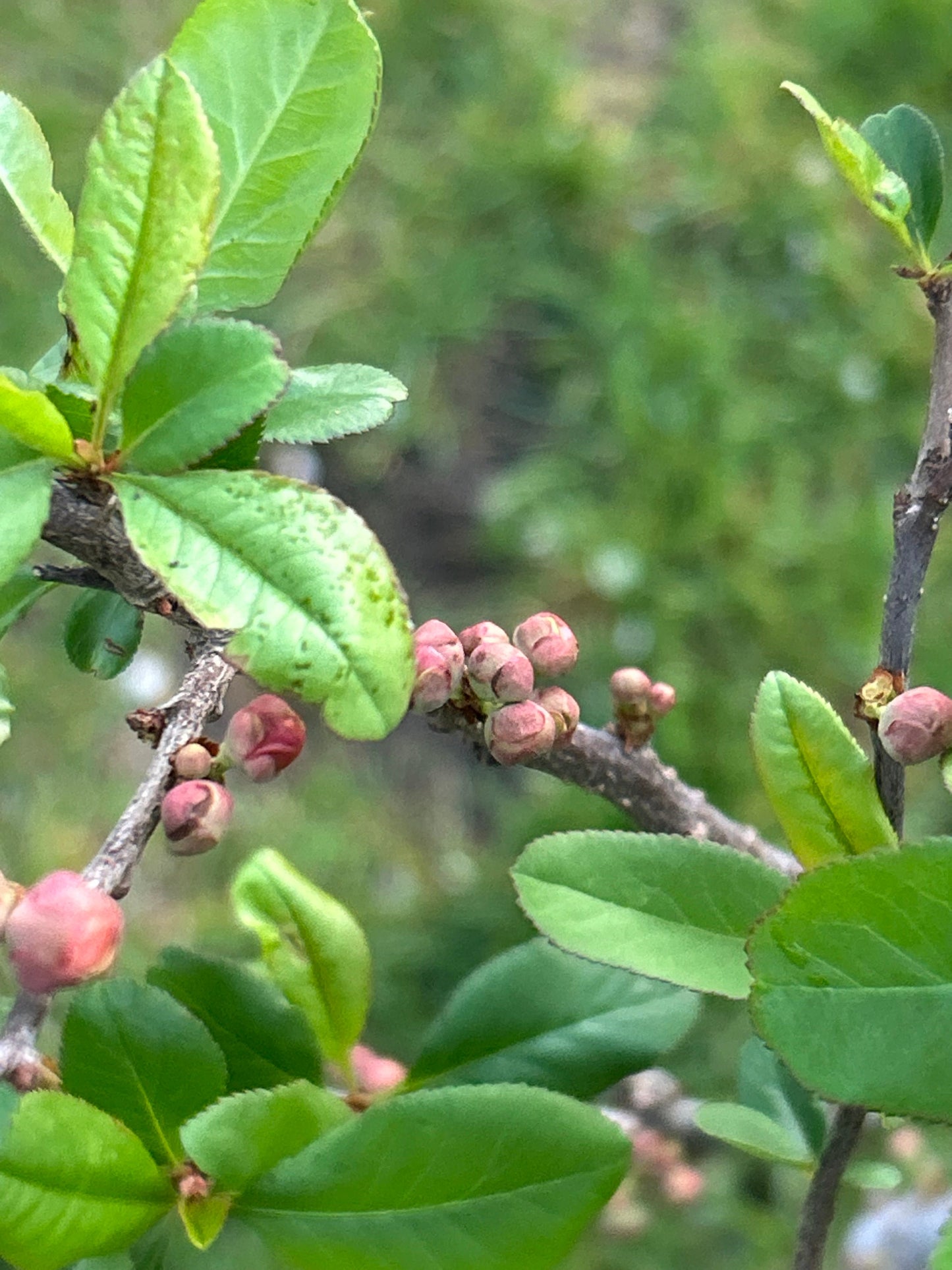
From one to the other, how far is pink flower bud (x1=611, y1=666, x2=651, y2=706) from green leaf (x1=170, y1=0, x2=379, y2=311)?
206 mm

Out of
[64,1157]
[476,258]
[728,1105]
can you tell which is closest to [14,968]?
[64,1157]

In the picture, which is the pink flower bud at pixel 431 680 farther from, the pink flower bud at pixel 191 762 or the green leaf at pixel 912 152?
the green leaf at pixel 912 152

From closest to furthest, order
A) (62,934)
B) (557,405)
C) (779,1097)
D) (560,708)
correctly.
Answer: (62,934) < (560,708) < (779,1097) < (557,405)

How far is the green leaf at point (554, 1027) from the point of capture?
48 cm

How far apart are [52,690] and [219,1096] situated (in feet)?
4.45

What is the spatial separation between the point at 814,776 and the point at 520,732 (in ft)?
0.32

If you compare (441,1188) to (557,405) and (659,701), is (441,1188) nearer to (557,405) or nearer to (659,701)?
(659,701)

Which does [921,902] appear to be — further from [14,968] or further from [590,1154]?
[14,968]

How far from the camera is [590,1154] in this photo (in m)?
0.37

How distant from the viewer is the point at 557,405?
180 cm

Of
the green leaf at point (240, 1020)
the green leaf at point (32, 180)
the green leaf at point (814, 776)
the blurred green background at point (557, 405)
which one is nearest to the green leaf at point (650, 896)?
the green leaf at point (814, 776)

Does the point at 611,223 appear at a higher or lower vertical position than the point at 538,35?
lower

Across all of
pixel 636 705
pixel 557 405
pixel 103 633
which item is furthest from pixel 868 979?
pixel 557 405

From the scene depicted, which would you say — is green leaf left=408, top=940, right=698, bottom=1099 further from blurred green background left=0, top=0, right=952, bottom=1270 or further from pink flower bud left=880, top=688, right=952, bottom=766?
blurred green background left=0, top=0, right=952, bottom=1270
